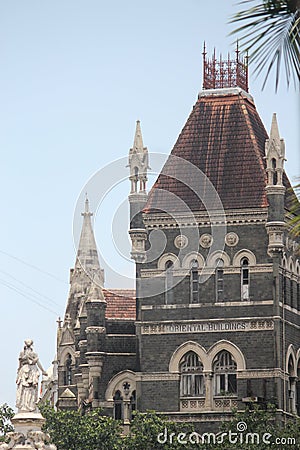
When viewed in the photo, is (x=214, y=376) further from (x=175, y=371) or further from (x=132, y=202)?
(x=132, y=202)

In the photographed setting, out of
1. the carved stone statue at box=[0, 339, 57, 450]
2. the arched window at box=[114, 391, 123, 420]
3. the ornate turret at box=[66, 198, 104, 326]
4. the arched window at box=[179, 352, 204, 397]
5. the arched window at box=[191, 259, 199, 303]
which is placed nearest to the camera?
the carved stone statue at box=[0, 339, 57, 450]

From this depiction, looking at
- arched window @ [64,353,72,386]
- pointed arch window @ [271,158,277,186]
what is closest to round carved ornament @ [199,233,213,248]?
pointed arch window @ [271,158,277,186]

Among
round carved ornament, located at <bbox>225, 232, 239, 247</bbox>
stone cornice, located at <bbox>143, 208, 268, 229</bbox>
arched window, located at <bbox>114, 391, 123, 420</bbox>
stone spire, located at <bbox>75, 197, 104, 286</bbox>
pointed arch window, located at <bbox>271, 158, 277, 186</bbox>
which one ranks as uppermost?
stone spire, located at <bbox>75, 197, 104, 286</bbox>

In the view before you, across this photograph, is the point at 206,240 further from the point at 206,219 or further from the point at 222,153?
the point at 222,153

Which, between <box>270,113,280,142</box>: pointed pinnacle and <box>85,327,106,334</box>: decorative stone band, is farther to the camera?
<box>85,327,106,334</box>: decorative stone band

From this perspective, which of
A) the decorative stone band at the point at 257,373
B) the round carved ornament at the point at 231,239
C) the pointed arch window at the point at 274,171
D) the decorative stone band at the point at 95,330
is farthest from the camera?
the decorative stone band at the point at 95,330

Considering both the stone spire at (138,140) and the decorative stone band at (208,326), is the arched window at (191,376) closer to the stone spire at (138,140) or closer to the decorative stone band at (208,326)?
the decorative stone band at (208,326)

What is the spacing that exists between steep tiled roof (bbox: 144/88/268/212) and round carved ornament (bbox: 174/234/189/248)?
1.79 meters

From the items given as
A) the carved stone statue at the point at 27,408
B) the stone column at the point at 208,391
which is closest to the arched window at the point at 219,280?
the stone column at the point at 208,391

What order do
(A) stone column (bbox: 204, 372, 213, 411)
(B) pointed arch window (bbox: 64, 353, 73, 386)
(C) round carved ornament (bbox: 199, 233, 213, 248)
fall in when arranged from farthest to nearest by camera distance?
(B) pointed arch window (bbox: 64, 353, 73, 386) → (C) round carved ornament (bbox: 199, 233, 213, 248) → (A) stone column (bbox: 204, 372, 213, 411)

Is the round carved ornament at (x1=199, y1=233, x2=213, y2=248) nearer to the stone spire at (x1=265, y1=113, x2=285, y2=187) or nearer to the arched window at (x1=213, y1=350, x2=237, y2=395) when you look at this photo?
the stone spire at (x1=265, y1=113, x2=285, y2=187)

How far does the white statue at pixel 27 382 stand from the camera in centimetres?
6644

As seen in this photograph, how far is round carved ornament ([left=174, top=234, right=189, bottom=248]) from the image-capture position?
293 ft

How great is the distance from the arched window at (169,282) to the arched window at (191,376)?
138 inches
